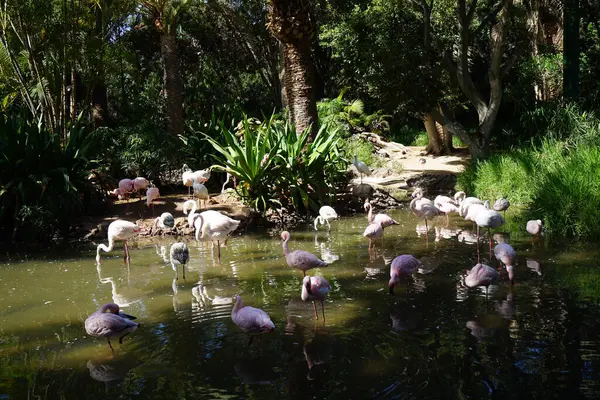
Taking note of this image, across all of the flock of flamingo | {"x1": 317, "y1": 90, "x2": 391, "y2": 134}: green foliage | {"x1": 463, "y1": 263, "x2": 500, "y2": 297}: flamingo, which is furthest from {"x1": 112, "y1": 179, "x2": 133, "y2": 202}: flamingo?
{"x1": 317, "y1": 90, "x2": 391, "y2": 134}: green foliage

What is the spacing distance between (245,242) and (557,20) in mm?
16356

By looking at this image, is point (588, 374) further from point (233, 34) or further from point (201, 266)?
point (233, 34)

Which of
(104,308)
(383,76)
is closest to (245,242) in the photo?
(104,308)

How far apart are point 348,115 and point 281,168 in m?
10.5

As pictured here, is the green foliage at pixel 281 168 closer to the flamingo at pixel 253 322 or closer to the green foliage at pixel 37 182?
the green foliage at pixel 37 182

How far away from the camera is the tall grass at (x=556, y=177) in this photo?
914 cm

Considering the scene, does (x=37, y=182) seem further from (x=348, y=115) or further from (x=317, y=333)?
(x=348, y=115)

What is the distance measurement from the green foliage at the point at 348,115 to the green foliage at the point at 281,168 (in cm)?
753

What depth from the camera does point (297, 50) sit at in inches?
505

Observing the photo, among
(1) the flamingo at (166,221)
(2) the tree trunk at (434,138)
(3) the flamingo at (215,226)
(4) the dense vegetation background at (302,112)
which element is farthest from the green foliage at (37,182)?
(2) the tree trunk at (434,138)

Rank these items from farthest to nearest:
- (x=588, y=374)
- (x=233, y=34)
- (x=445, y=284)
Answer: (x=233, y=34) → (x=445, y=284) → (x=588, y=374)

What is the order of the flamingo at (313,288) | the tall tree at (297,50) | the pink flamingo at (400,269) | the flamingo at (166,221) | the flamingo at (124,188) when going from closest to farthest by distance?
1. the flamingo at (313,288)
2. the pink flamingo at (400,269)
3. the flamingo at (166,221)
4. the flamingo at (124,188)
5. the tall tree at (297,50)

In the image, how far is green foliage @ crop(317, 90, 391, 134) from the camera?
2111 centimetres

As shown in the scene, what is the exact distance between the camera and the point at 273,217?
11.9 m
